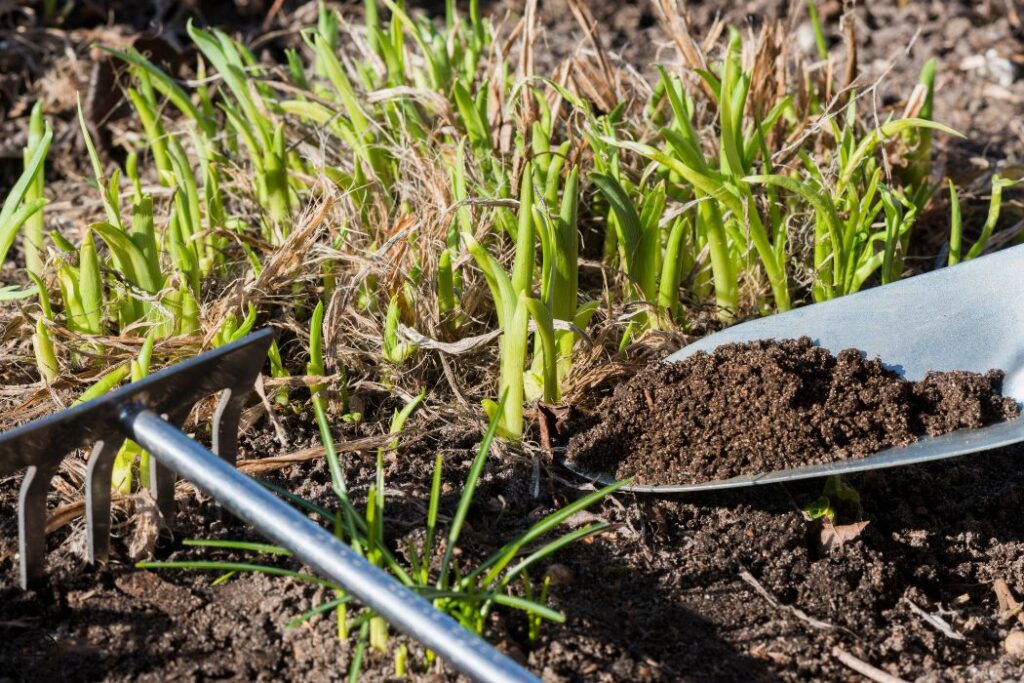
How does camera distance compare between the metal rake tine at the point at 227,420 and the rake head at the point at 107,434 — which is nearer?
the rake head at the point at 107,434

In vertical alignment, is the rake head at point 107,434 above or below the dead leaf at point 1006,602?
above

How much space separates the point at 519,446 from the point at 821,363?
0.50 meters

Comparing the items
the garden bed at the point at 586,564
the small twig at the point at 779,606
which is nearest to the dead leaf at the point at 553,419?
the garden bed at the point at 586,564

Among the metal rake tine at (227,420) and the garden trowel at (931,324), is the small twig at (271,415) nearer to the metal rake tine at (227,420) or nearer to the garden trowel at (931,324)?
the metal rake tine at (227,420)

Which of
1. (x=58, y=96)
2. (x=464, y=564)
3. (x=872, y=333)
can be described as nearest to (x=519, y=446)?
(x=464, y=564)

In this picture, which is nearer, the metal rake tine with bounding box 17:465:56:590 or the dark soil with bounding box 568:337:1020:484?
the metal rake tine with bounding box 17:465:56:590

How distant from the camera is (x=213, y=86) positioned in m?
2.74

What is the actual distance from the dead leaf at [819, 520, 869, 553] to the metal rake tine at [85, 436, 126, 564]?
99cm

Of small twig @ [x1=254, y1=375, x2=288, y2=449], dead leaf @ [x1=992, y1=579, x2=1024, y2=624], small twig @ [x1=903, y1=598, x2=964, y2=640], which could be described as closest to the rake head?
small twig @ [x1=254, y1=375, x2=288, y2=449]

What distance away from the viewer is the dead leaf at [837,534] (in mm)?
1537

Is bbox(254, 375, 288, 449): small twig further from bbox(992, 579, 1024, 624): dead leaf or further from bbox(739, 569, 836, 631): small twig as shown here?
bbox(992, 579, 1024, 624): dead leaf

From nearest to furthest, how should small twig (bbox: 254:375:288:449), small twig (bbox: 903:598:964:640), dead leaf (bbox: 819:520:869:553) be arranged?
small twig (bbox: 903:598:964:640) → dead leaf (bbox: 819:520:869:553) → small twig (bbox: 254:375:288:449)

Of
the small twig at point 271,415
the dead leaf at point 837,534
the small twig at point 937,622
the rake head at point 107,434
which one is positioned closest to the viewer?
the rake head at point 107,434

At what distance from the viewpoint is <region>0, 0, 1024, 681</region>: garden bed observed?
1.35 metres
